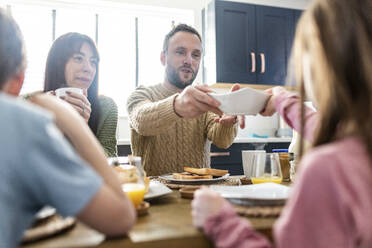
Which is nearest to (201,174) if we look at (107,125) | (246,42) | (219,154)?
(107,125)

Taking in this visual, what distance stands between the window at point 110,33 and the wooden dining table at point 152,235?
3.06m

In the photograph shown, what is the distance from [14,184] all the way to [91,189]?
102mm

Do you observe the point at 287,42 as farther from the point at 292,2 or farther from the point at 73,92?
the point at 73,92

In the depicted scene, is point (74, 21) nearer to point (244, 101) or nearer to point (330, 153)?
point (244, 101)

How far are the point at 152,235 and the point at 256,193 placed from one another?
321 millimetres

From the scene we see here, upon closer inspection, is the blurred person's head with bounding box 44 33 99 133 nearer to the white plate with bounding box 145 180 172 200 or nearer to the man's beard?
the man's beard

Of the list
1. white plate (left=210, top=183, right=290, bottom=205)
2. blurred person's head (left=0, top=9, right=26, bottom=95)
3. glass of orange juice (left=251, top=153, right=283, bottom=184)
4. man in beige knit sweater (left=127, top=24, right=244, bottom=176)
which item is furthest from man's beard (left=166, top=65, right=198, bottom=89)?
blurred person's head (left=0, top=9, right=26, bottom=95)

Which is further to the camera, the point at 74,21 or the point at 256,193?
the point at 74,21

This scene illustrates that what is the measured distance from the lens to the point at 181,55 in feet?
6.70

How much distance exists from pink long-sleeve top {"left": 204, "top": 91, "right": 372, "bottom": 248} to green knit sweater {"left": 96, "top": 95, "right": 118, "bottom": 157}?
4.65ft

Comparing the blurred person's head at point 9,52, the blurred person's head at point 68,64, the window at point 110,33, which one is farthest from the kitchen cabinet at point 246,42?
the blurred person's head at point 9,52

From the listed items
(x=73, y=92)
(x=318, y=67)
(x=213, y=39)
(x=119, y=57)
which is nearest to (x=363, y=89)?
(x=318, y=67)

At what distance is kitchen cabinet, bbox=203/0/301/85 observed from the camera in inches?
137

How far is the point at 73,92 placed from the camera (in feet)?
3.86
